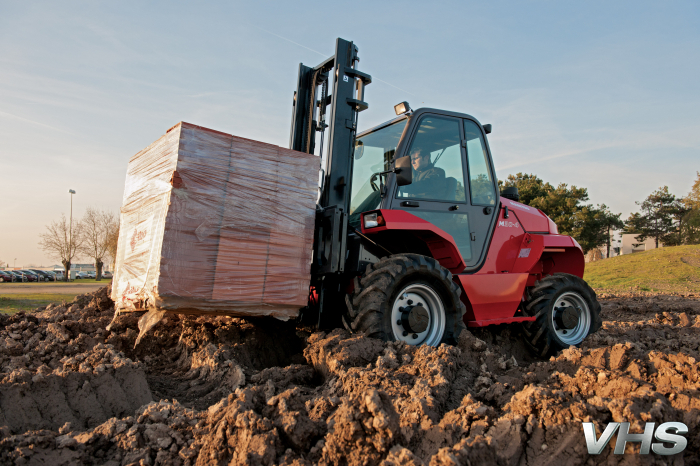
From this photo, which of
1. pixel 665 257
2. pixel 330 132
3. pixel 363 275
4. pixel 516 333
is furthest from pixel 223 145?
pixel 665 257

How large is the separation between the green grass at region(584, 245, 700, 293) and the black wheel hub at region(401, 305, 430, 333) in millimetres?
16584

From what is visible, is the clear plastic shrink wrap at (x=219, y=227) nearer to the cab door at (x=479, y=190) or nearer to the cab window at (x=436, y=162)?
the cab window at (x=436, y=162)

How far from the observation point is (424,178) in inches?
213

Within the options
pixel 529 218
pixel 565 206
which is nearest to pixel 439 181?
pixel 529 218

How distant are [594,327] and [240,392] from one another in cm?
571

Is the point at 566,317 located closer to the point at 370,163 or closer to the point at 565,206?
the point at 370,163

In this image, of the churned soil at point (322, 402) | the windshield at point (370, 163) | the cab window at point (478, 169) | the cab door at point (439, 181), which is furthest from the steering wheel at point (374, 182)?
the churned soil at point (322, 402)

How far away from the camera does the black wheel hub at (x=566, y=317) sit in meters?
6.27

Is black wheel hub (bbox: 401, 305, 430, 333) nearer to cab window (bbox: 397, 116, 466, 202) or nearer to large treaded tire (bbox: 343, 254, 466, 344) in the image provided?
large treaded tire (bbox: 343, 254, 466, 344)

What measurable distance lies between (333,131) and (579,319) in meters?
4.58

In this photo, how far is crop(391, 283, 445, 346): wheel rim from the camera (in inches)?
184

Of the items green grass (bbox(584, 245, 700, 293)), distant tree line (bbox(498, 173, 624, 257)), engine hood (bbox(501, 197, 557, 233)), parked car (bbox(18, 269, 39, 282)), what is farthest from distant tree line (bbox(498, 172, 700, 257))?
parked car (bbox(18, 269, 39, 282))

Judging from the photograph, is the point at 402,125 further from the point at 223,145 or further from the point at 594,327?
the point at 594,327

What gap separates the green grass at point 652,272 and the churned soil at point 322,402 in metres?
17.1
